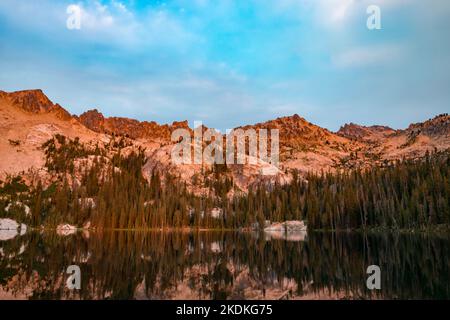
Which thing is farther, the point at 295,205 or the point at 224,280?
the point at 295,205

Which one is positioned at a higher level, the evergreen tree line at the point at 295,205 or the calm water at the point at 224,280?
the evergreen tree line at the point at 295,205

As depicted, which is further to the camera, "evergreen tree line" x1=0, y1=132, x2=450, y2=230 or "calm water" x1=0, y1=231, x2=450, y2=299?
"evergreen tree line" x1=0, y1=132, x2=450, y2=230

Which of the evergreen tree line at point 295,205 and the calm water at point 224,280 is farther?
the evergreen tree line at point 295,205

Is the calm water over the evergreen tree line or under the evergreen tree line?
under

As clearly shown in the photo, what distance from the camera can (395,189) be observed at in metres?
136

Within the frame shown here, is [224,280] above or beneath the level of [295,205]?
beneath

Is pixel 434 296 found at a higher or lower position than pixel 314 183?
lower
